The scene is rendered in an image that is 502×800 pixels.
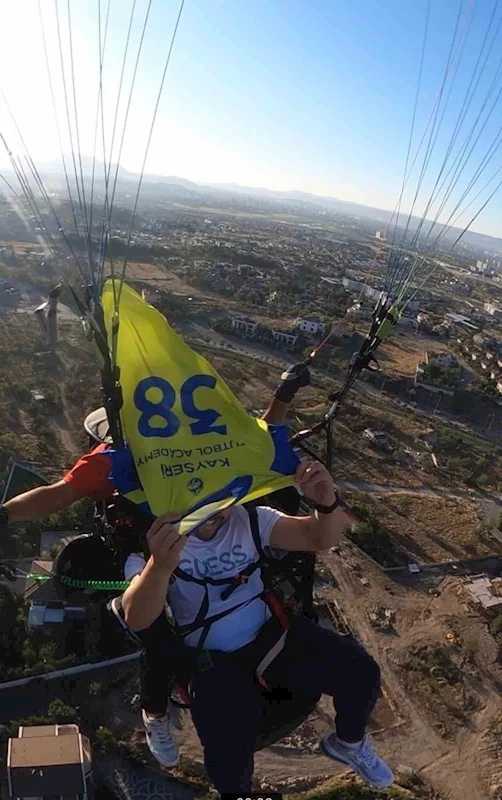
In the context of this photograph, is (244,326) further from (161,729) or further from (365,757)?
(365,757)

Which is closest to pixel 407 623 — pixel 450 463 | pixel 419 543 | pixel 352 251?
pixel 419 543

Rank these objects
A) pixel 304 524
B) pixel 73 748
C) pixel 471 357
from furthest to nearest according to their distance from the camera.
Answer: pixel 471 357, pixel 73 748, pixel 304 524

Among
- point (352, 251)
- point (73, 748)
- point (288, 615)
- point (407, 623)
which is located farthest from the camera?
point (352, 251)

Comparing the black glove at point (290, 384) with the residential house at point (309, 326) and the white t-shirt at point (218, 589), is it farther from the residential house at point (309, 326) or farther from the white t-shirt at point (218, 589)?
the residential house at point (309, 326)

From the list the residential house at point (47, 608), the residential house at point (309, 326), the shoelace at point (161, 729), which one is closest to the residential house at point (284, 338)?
the residential house at point (309, 326)

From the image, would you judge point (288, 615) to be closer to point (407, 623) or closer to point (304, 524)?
point (304, 524)

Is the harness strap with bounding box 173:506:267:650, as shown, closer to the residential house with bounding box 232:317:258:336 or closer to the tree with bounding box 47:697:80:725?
the tree with bounding box 47:697:80:725

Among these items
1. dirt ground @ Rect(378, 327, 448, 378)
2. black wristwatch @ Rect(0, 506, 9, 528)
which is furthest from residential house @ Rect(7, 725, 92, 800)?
dirt ground @ Rect(378, 327, 448, 378)
